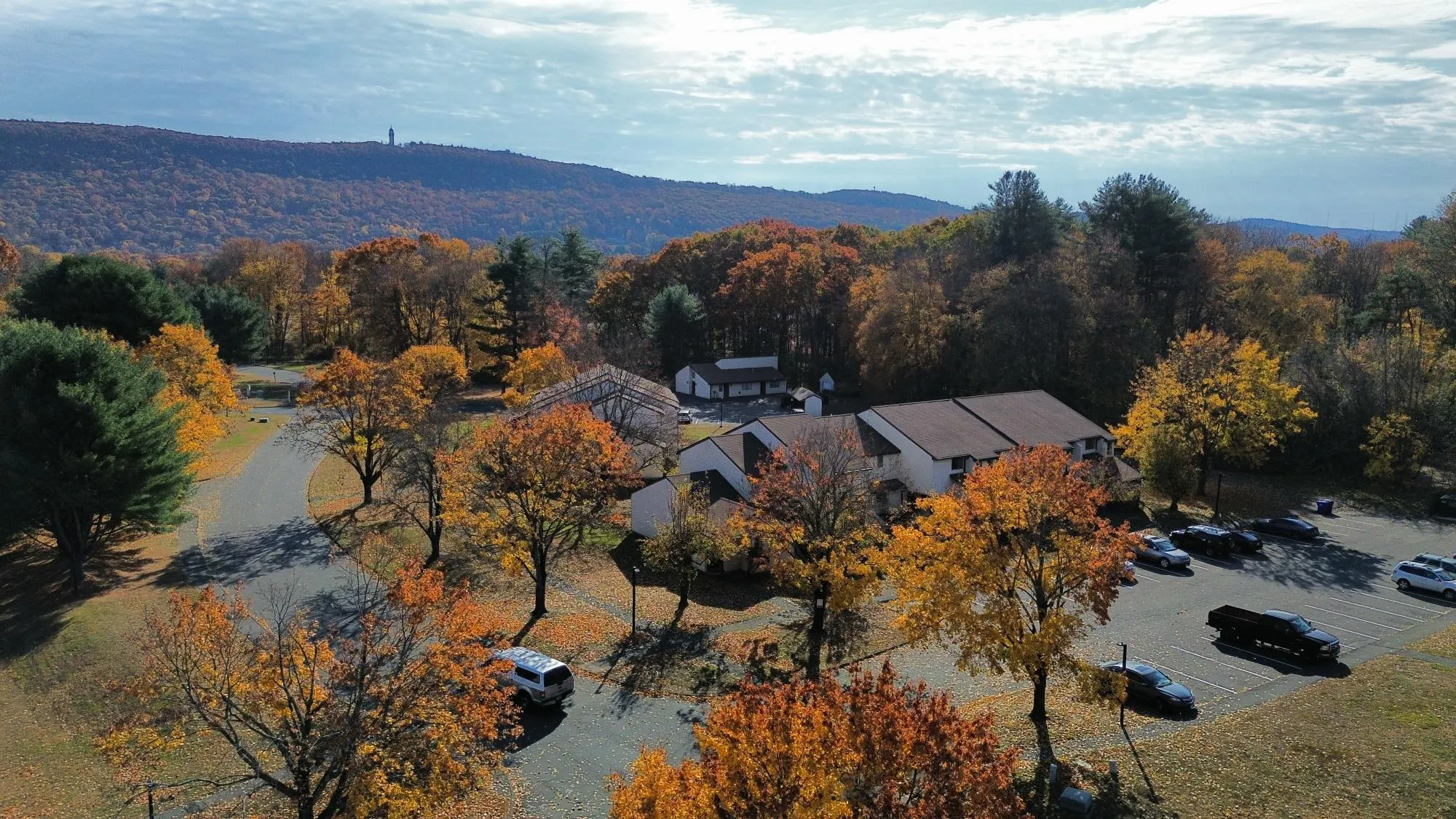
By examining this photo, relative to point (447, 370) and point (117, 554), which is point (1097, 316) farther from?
point (117, 554)

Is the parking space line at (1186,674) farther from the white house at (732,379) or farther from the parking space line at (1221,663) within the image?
the white house at (732,379)

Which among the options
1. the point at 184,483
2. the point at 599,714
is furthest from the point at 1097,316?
the point at 184,483

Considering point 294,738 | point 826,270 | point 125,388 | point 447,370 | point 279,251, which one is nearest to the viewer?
point 294,738

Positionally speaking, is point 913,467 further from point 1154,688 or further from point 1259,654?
point 1154,688

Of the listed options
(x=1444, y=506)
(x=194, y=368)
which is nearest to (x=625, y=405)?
(x=194, y=368)

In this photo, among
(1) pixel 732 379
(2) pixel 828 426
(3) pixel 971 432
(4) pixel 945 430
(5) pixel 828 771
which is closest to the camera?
(5) pixel 828 771
